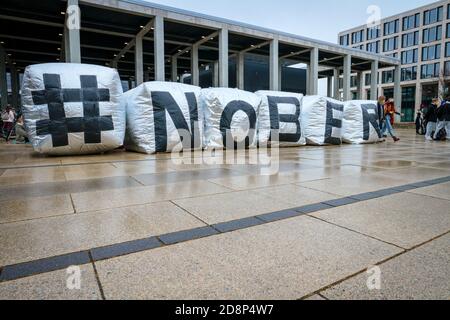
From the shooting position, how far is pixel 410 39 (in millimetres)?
59094

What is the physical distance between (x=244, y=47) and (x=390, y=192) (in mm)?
24454

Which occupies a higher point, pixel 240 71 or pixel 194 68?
pixel 240 71

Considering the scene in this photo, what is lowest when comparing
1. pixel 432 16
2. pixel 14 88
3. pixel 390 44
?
pixel 14 88

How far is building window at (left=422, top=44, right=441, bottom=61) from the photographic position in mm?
55156

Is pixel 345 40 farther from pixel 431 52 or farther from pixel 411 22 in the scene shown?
pixel 431 52

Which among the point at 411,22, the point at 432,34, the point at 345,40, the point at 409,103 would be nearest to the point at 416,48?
the point at 432,34

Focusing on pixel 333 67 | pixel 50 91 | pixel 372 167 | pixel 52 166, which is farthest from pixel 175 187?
pixel 333 67

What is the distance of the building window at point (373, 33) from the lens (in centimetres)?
6494

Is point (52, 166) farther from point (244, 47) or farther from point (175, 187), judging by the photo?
point (244, 47)

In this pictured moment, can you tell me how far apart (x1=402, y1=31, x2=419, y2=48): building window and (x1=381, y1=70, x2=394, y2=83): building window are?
18.1ft

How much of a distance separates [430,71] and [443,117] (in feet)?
179

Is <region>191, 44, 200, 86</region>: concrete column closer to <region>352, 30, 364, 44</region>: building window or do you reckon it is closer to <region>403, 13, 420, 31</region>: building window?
<region>403, 13, 420, 31</region>: building window

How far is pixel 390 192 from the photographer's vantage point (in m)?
3.39
